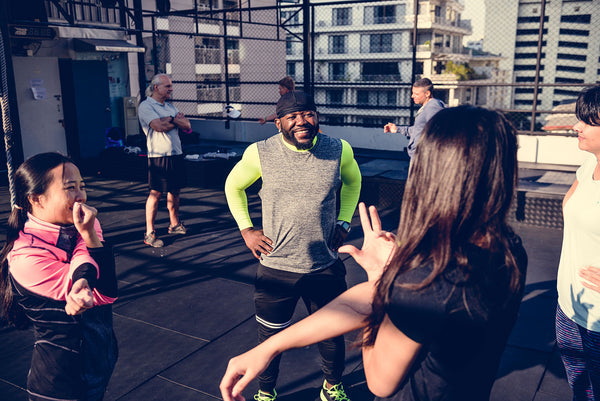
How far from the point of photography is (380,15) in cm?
9381

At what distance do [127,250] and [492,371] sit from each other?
16.4ft

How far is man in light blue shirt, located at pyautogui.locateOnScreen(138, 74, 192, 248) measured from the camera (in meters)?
5.63

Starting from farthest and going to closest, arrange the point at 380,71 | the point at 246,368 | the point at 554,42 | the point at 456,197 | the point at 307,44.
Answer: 1. the point at 554,42
2. the point at 380,71
3. the point at 307,44
4. the point at 246,368
5. the point at 456,197

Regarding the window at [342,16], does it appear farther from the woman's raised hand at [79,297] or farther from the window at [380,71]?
the woman's raised hand at [79,297]

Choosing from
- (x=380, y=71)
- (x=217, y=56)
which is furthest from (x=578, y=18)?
(x=217, y=56)

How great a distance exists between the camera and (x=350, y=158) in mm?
2920

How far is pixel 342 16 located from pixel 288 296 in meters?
98.8

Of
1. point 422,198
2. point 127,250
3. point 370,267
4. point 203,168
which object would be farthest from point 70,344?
point 203,168

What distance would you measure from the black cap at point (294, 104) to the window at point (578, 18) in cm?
11854

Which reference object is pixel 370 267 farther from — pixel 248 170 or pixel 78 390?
pixel 248 170

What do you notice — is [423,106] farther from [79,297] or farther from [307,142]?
[79,297]

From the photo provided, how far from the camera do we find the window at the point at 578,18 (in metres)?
101

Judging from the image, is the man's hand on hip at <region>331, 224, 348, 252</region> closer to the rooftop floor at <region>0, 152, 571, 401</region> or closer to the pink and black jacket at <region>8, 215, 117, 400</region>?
the rooftop floor at <region>0, 152, 571, 401</region>

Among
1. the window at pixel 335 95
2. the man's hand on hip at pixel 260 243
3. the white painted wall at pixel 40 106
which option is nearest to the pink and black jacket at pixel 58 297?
the man's hand on hip at pixel 260 243
